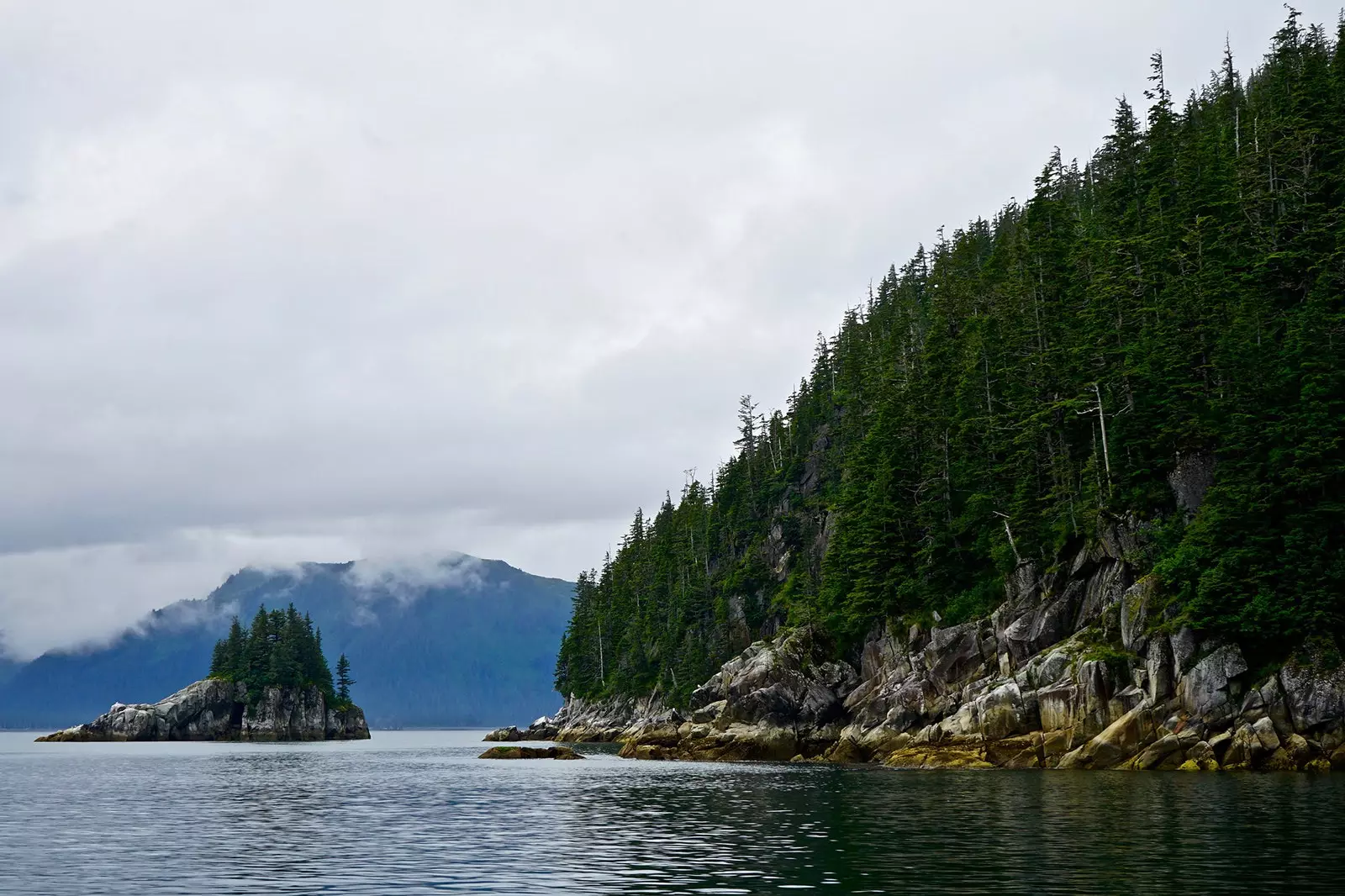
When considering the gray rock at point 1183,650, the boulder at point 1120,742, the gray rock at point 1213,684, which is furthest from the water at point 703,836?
the gray rock at point 1183,650

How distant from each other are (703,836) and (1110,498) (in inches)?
1957

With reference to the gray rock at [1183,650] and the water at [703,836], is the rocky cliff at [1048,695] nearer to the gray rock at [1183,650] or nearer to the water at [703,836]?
the gray rock at [1183,650]

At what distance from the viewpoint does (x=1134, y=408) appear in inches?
3063

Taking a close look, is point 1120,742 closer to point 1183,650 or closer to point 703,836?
point 1183,650

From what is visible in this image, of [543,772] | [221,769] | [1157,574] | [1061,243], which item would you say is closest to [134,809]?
[543,772]

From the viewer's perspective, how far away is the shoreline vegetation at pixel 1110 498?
63.6 metres

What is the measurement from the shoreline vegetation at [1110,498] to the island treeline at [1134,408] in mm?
266

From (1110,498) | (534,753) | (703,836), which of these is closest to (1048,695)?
(1110,498)

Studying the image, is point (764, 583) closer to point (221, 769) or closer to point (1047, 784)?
point (221, 769)

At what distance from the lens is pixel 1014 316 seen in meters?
100

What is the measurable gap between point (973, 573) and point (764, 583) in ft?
161

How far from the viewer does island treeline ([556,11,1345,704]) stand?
212 ft

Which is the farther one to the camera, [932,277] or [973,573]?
[932,277]

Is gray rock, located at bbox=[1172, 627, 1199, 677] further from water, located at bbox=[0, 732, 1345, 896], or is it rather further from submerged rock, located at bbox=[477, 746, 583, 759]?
submerged rock, located at bbox=[477, 746, 583, 759]
